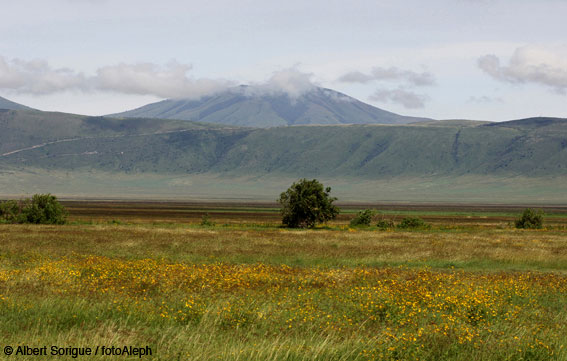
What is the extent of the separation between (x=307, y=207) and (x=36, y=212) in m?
27.2

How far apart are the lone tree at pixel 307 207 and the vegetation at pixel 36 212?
22.8 meters

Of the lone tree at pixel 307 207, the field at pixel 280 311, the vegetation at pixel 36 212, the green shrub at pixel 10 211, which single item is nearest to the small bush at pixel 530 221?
A: the lone tree at pixel 307 207

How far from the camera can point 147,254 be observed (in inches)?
1188

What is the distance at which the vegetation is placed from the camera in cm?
5800

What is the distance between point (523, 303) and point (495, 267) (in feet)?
38.7

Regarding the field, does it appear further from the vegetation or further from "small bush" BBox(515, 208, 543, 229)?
"small bush" BBox(515, 208, 543, 229)

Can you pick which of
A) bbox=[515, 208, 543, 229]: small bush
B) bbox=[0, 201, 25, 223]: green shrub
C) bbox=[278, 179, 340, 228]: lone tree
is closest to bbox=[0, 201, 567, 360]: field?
bbox=[0, 201, 25, 223]: green shrub

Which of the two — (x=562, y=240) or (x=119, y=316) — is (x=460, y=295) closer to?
(x=119, y=316)

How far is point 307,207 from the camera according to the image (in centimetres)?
6322

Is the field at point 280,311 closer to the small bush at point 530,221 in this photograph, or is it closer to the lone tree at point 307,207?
the lone tree at point 307,207

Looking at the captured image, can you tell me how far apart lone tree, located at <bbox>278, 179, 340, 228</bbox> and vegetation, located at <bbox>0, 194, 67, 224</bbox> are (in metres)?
22.8

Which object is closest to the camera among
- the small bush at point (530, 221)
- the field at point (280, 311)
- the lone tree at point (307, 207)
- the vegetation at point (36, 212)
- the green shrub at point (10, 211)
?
the field at point (280, 311)

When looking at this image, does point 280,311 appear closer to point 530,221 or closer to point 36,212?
point 36,212

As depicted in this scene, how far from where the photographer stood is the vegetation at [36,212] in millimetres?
58000
